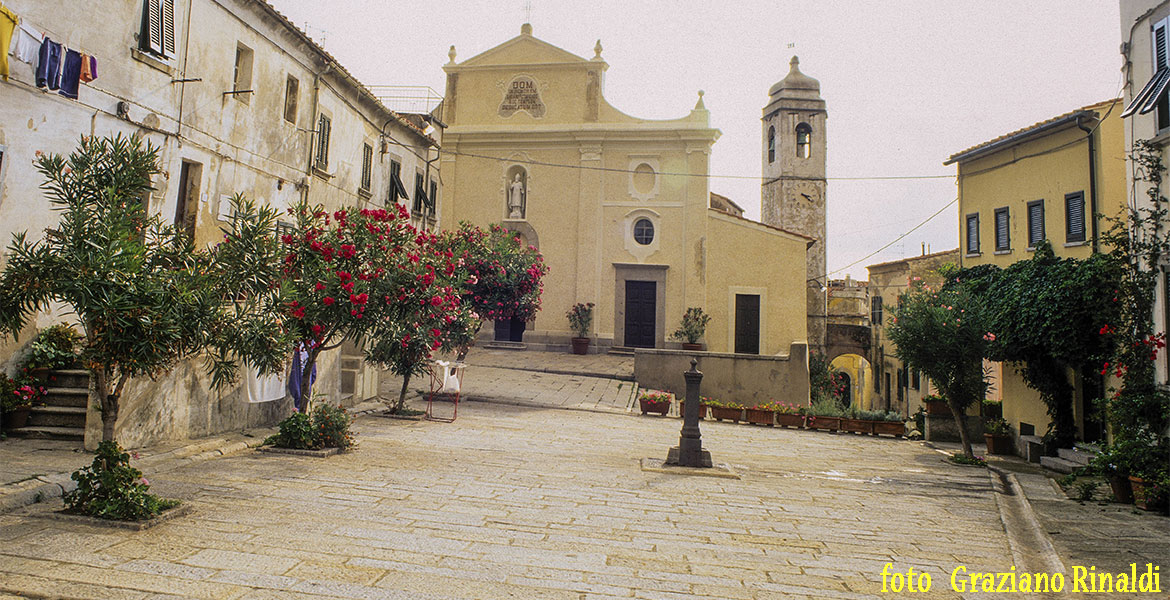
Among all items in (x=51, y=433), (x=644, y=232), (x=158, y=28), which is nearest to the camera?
(x=51, y=433)

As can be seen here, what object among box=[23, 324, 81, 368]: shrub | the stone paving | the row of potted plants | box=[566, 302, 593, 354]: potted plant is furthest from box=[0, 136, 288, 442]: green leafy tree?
box=[566, 302, 593, 354]: potted plant

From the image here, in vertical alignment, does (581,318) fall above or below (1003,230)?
below

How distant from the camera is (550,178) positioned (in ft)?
89.1

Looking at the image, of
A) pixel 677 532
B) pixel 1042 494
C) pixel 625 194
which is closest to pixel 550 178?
pixel 625 194

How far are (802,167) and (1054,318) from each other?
24.4m

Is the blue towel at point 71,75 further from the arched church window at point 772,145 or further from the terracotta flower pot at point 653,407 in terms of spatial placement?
the arched church window at point 772,145

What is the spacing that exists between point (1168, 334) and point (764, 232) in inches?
Answer: 619

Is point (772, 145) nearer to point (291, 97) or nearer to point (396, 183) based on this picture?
point (396, 183)

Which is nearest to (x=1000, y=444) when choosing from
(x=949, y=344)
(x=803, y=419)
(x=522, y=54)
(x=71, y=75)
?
(x=803, y=419)

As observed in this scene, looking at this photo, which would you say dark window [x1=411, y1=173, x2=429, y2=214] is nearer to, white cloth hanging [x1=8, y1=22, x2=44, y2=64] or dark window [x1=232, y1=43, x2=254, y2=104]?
dark window [x1=232, y1=43, x2=254, y2=104]

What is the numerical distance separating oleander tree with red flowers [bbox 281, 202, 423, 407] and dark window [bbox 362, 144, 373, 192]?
18.7 ft

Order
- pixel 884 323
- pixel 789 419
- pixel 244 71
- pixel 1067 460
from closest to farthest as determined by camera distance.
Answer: pixel 244 71, pixel 1067 460, pixel 789 419, pixel 884 323

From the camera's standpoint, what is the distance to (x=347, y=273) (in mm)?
8969

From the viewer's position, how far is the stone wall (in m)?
19.6
